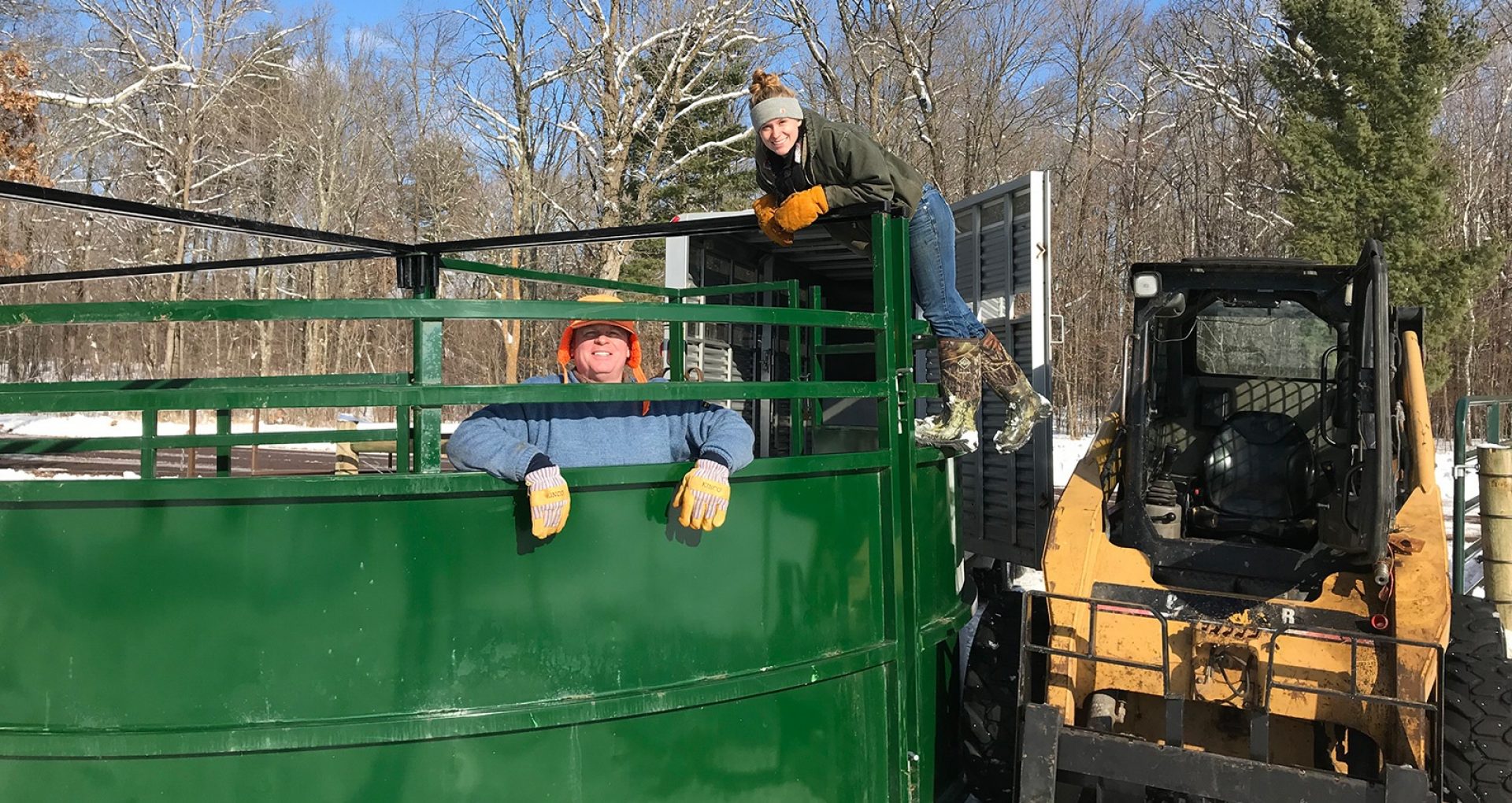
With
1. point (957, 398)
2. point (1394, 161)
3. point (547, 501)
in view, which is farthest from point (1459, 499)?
point (1394, 161)

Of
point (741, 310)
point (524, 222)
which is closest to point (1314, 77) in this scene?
point (524, 222)

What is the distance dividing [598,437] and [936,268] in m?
1.78

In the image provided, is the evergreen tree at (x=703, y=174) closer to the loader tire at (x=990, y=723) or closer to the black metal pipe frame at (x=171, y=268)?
the black metal pipe frame at (x=171, y=268)

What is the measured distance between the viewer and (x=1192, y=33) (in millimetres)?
28547

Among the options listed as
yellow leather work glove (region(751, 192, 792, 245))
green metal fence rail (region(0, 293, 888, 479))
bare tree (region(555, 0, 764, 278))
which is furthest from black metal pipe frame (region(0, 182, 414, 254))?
bare tree (region(555, 0, 764, 278))

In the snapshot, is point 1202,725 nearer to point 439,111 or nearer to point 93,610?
point 93,610

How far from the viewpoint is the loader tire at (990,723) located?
13.8 feet

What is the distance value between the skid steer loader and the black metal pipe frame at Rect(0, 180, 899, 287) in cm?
168

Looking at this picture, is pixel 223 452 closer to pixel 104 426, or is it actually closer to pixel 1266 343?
pixel 1266 343

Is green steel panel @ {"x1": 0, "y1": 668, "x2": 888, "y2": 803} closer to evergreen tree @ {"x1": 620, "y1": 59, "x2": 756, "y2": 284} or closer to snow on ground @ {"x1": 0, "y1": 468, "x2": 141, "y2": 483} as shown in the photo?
snow on ground @ {"x1": 0, "y1": 468, "x2": 141, "y2": 483}

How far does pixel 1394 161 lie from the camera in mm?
21391

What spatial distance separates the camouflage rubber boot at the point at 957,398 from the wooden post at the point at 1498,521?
3.72 metres

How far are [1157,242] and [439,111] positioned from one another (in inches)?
848

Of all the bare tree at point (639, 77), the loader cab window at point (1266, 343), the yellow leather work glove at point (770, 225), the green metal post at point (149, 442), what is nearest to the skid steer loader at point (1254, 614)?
the loader cab window at point (1266, 343)
